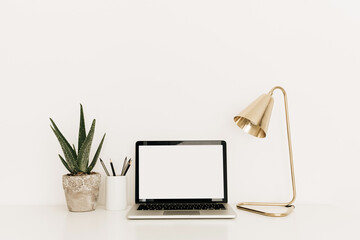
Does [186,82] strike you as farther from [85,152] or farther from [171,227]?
[171,227]

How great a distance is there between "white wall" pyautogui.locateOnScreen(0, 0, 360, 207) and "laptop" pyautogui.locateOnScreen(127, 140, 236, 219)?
0.07 metres

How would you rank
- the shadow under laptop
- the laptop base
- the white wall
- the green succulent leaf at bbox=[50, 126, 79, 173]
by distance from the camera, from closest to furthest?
1. the shadow under laptop
2. the laptop base
3. the green succulent leaf at bbox=[50, 126, 79, 173]
4. the white wall

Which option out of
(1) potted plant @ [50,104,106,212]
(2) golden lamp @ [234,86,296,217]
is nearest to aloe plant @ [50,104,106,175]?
(1) potted plant @ [50,104,106,212]

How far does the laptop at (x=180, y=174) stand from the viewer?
1.14m

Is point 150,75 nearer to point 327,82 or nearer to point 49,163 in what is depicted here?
point 49,163

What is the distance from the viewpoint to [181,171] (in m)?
1.16

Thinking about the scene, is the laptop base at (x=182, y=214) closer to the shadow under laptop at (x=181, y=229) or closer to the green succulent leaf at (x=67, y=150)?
the shadow under laptop at (x=181, y=229)

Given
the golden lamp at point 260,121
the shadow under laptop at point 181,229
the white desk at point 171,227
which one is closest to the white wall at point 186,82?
the golden lamp at point 260,121

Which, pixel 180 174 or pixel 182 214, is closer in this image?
pixel 182 214

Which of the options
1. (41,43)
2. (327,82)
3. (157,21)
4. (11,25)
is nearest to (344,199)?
(327,82)

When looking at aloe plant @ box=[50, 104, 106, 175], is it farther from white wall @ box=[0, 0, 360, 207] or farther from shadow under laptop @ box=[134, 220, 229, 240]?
shadow under laptop @ box=[134, 220, 229, 240]

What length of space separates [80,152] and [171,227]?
→ 0.42 metres

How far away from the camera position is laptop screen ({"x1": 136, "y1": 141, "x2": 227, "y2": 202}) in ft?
3.76

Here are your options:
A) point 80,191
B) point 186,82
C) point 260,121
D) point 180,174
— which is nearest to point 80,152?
point 80,191
